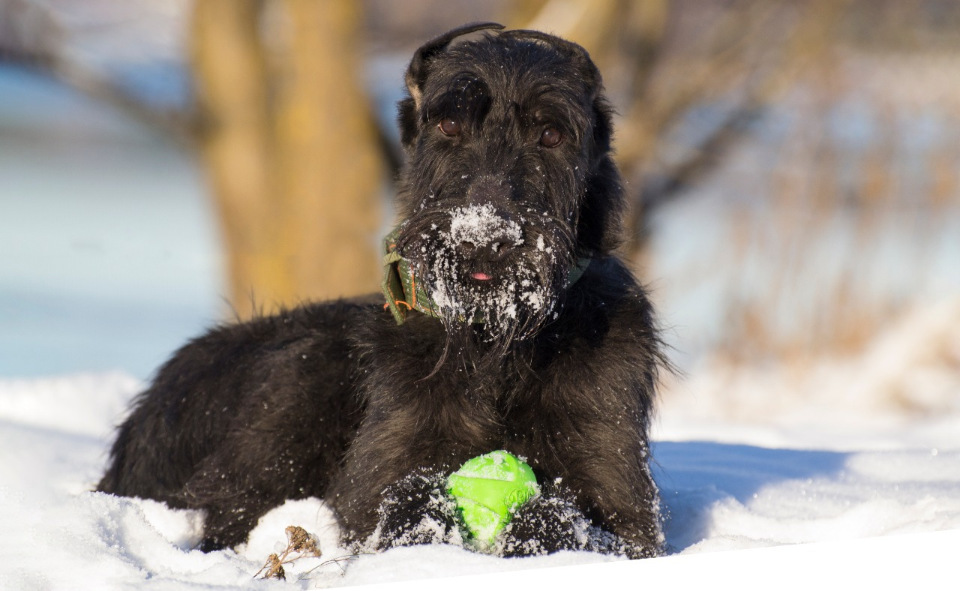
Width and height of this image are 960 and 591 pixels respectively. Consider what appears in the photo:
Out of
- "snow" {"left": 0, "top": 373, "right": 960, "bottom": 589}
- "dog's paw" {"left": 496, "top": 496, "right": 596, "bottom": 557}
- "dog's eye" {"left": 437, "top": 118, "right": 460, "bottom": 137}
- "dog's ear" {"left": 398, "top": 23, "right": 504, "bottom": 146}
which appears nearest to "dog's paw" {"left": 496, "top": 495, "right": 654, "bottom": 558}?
"dog's paw" {"left": 496, "top": 496, "right": 596, "bottom": 557}

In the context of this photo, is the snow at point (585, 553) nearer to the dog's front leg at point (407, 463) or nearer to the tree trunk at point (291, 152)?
the dog's front leg at point (407, 463)

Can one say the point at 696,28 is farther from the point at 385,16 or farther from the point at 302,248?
the point at 302,248

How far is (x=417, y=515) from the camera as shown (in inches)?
125

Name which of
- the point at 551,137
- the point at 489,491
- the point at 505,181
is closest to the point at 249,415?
the point at 489,491

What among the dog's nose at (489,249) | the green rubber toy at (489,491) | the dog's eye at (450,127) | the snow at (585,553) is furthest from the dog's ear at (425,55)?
the snow at (585,553)

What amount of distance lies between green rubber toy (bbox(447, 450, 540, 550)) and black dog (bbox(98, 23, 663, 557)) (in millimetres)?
51

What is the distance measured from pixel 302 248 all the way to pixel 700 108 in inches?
244

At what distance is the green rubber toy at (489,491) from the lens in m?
3.14

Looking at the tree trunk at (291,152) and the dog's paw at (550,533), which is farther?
the tree trunk at (291,152)

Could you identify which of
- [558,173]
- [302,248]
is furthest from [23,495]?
[302,248]

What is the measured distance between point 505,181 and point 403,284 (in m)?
0.62

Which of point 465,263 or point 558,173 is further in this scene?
point 558,173

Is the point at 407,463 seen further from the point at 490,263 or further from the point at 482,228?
the point at 482,228

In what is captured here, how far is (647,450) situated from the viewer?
→ 348cm
